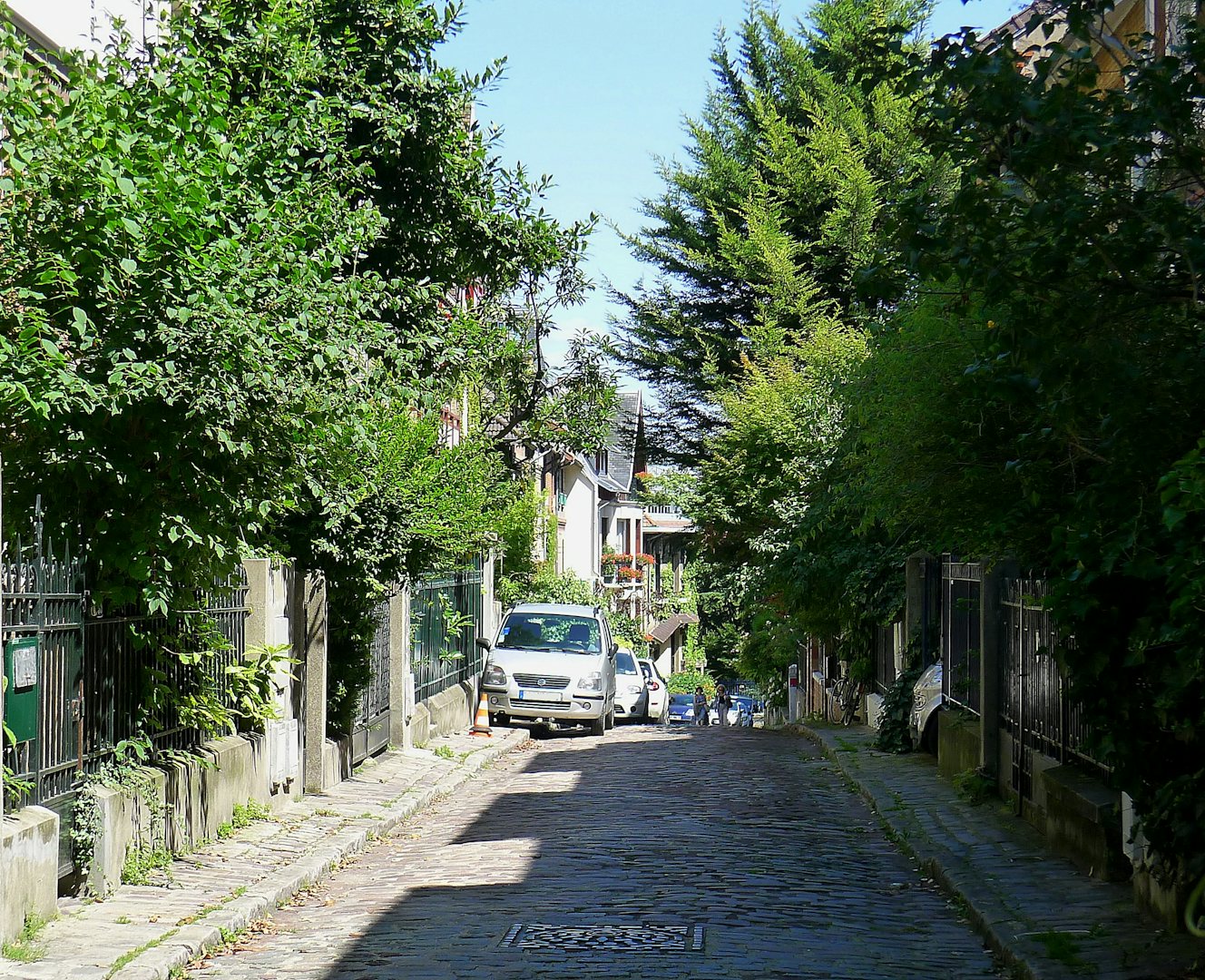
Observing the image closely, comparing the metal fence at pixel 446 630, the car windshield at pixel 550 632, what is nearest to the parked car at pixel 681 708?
the metal fence at pixel 446 630

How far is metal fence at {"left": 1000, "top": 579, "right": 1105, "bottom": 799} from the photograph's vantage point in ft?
36.0

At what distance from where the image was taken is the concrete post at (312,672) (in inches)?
563

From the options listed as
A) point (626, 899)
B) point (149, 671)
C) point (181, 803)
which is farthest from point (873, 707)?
point (149, 671)

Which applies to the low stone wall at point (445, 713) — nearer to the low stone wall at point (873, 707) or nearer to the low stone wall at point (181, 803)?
the low stone wall at point (873, 707)

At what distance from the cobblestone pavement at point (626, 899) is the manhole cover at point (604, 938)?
2 cm

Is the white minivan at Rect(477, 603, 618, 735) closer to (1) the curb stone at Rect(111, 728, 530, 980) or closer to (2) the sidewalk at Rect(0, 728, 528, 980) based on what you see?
(1) the curb stone at Rect(111, 728, 530, 980)

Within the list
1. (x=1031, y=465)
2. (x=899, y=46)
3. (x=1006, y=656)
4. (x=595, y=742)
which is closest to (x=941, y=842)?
(x=1006, y=656)

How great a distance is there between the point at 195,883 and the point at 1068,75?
274 inches

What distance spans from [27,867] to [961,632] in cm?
1068

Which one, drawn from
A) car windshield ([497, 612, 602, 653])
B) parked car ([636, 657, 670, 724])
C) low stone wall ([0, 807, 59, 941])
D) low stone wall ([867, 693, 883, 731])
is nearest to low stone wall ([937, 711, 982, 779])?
low stone wall ([867, 693, 883, 731])

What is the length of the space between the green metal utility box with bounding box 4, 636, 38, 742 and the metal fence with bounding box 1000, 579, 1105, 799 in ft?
21.7

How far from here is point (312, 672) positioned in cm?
1465

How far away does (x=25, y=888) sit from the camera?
758 cm

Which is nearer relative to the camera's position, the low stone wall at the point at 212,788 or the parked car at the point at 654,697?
the low stone wall at the point at 212,788
